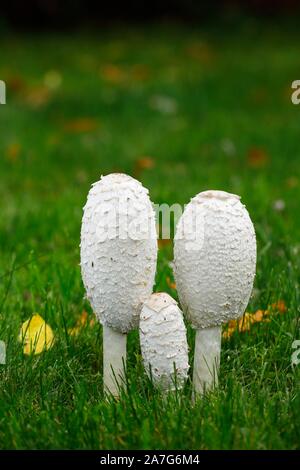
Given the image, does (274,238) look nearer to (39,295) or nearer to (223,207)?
(39,295)

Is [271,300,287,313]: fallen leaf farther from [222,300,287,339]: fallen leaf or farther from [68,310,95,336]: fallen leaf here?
[68,310,95,336]: fallen leaf

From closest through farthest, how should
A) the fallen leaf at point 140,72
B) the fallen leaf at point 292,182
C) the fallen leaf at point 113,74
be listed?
1. the fallen leaf at point 292,182
2. the fallen leaf at point 113,74
3. the fallen leaf at point 140,72

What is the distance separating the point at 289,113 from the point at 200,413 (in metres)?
5.64

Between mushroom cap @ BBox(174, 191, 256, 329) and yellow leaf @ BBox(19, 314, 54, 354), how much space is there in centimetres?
60

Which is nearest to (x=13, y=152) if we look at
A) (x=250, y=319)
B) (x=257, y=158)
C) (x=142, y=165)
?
Result: (x=142, y=165)

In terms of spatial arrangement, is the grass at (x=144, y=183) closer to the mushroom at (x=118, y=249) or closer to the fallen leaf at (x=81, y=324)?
the fallen leaf at (x=81, y=324)

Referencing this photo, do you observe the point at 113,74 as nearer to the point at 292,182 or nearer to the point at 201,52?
the point at 201,52

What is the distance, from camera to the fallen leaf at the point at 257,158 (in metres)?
6.02

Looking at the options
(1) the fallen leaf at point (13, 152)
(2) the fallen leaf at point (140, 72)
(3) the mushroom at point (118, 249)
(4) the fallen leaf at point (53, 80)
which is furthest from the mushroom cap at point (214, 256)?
(2) the fallen leaf at point (140, 72)

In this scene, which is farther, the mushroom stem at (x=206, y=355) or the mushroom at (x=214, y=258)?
the mushroom stem at (x=206, y=355)

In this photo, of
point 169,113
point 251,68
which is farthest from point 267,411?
point 251,68

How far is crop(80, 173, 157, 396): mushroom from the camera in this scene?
2342 millimetres

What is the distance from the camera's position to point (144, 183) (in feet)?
17.7

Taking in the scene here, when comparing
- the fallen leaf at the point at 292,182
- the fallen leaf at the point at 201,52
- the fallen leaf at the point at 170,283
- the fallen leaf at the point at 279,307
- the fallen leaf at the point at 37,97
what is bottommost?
the fallen leaf at the point at 279,307
